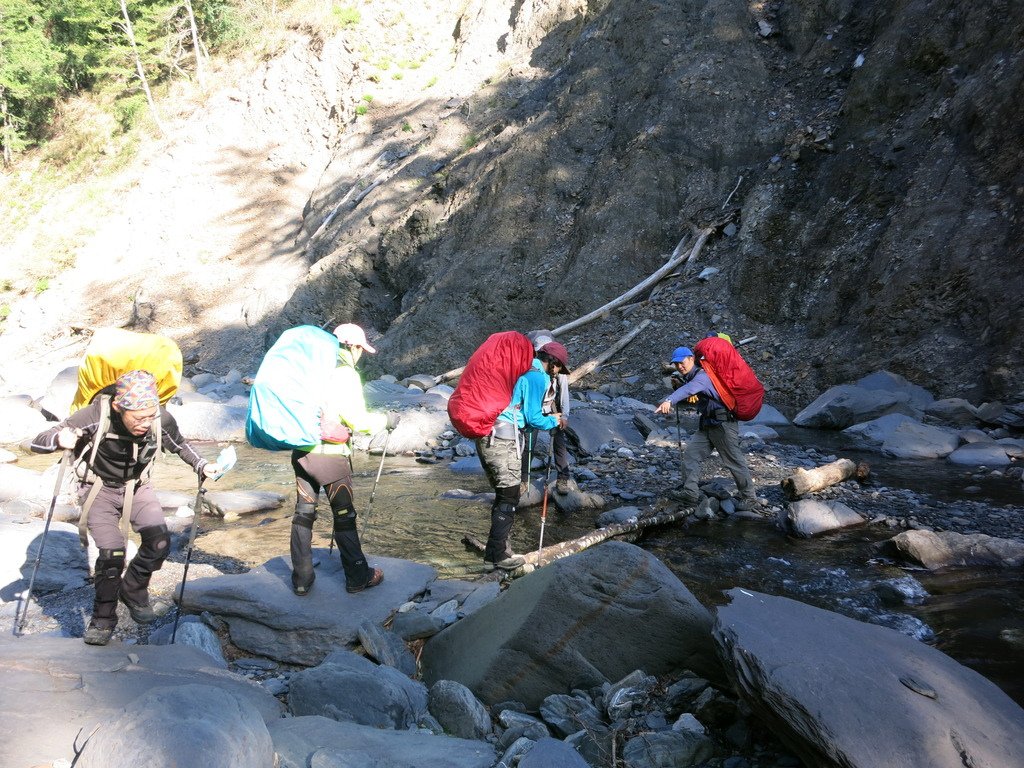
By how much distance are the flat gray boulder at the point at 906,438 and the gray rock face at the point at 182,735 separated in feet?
31.1

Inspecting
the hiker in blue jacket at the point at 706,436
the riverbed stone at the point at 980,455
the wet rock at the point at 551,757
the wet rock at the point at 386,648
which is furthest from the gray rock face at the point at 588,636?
the riverbed stone at the point at 980,455

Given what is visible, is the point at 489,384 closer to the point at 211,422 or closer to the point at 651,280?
the point at 211,422

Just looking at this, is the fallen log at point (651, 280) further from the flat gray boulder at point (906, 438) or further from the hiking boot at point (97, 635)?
the hiking boot at point (97, 635)

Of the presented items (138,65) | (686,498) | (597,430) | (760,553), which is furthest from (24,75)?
(760,553)

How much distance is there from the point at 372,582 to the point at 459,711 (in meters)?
1.83

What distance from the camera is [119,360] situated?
4.32 metres

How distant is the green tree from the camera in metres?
34.8

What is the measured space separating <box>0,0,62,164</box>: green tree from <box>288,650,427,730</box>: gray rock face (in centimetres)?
4208

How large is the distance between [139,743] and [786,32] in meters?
20.5

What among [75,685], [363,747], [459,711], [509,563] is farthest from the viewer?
[509,563]

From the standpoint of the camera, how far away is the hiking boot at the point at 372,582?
208 inches

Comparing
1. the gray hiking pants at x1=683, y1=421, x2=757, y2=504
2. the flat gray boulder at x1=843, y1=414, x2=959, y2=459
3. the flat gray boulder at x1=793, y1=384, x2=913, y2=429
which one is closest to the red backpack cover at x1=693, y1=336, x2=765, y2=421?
the gray hiking pants at x1=683, y1=421, x2=757, y2=504

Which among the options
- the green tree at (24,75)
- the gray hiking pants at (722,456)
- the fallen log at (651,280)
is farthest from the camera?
the green tree at (24,75)

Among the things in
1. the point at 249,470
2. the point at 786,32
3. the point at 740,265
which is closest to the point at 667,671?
the point at 249,470
